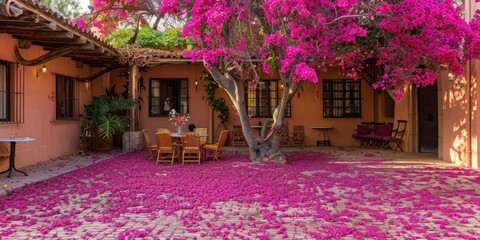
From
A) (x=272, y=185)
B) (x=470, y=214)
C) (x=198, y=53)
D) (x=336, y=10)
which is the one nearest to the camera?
(x=470, y=214)

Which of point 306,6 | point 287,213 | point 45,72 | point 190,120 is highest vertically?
point 306,6

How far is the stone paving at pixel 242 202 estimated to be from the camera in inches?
171

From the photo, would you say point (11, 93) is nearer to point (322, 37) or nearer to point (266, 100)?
point (322, 37)

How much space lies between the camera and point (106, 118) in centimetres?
1159

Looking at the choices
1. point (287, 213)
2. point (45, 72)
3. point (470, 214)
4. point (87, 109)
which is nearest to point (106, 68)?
point (87, 109)

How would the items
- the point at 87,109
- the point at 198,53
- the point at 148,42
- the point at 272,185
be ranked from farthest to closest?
the point at 148,42, the point at 87,109, the point at 198,53, the point at 272,185

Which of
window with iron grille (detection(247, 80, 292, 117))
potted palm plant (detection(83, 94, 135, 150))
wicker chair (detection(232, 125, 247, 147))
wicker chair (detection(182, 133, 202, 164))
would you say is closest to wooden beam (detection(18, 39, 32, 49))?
potted palm plant (detection(83, 94, 135, 150))

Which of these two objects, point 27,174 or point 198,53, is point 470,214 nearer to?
point 198,53

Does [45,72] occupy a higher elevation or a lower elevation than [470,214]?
higher

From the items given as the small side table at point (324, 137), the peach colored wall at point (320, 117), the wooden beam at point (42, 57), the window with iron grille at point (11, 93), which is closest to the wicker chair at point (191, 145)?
the wooden beam at point (42, 57)

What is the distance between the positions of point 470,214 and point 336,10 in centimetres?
421

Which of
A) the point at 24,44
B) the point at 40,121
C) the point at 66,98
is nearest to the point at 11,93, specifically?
the point at 24,44

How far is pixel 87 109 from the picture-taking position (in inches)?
477

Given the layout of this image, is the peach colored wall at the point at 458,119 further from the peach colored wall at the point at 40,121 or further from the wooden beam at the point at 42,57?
the peach colored wall at the point at 40,121
